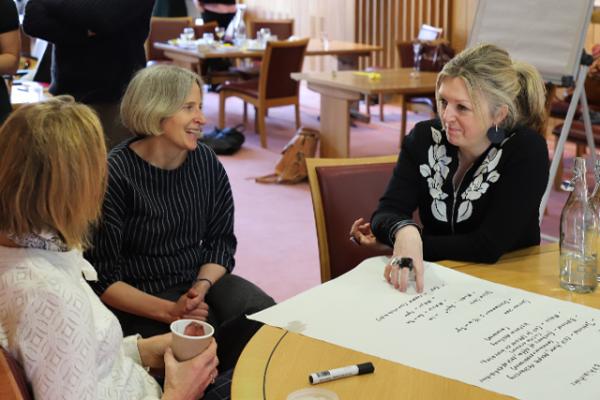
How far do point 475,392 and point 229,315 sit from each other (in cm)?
113

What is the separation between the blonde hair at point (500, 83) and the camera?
2.07 meters

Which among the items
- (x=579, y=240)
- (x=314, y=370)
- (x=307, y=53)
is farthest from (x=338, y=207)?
(x=307, y=53)

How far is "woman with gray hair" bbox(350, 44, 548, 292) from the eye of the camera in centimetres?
203

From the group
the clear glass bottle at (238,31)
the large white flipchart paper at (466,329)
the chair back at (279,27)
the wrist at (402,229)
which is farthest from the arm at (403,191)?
the chair back at (279,27)

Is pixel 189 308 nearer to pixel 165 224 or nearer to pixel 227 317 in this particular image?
pixel 227 317

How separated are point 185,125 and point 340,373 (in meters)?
1.19

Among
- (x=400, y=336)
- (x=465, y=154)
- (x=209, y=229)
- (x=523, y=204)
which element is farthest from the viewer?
(x=209, y=229)

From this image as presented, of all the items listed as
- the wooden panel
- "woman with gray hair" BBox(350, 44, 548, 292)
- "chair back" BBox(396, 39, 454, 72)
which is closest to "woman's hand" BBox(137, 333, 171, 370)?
"woman with gray hair" BBox(350, 44, 548, 292)

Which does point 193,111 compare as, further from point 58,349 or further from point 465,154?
point 58,349

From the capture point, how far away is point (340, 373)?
1.37 metres

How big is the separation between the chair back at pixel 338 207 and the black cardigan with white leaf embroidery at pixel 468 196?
0.45 feet

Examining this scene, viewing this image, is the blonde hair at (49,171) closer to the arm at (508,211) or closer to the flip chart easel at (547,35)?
the arm at (508,211)

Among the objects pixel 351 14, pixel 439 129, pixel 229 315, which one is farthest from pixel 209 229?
pixel 351 14

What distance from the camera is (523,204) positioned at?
2061mm
